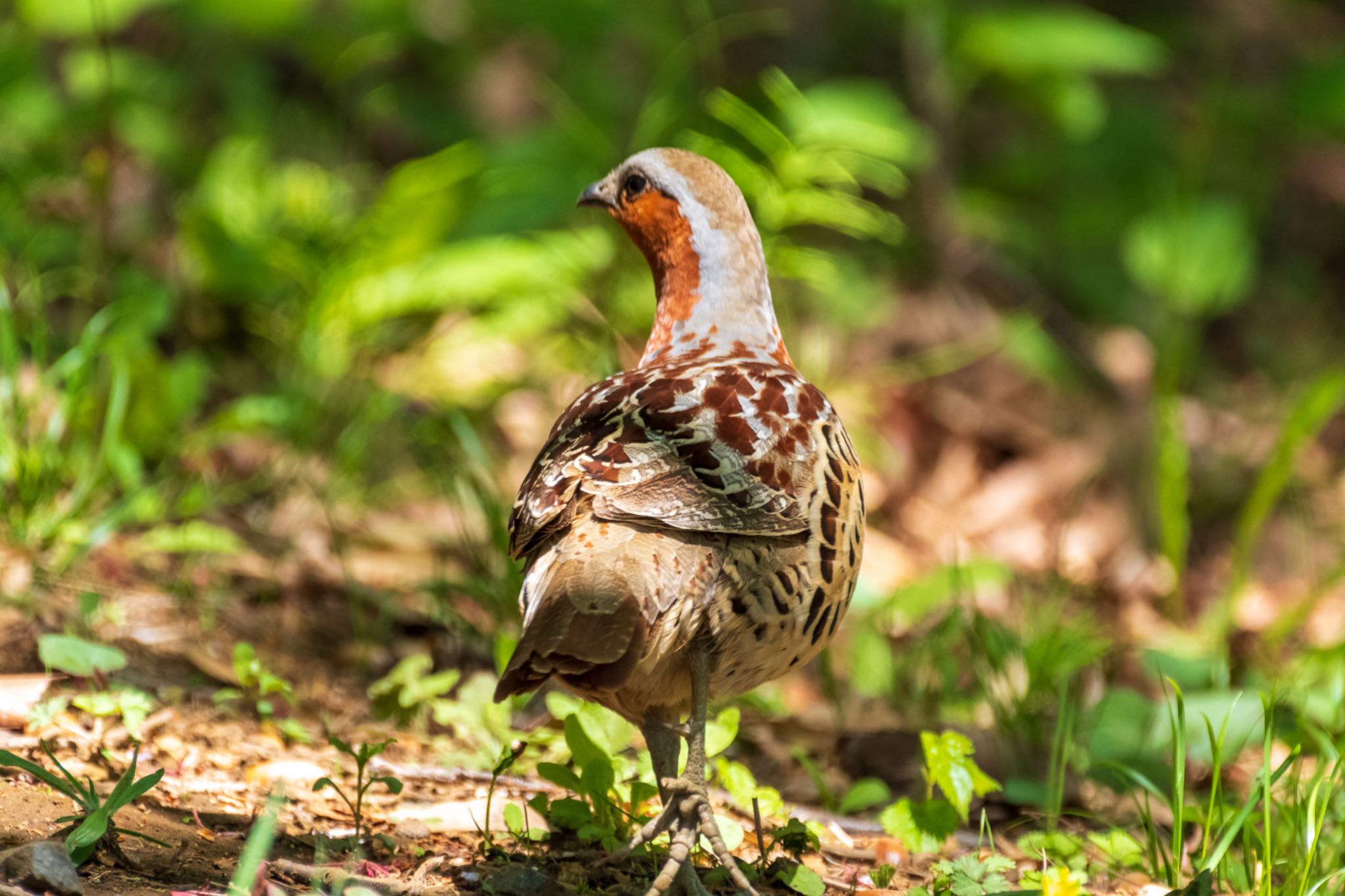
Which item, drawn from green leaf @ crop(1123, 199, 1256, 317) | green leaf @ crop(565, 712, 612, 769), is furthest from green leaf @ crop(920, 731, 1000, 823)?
green leaf @ crop(1123, 199, 1256, 317)

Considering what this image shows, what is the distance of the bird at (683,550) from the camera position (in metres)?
2.67

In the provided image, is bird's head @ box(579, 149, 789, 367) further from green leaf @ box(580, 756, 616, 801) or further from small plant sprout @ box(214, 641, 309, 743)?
small plant sprout @ box(214, 641, 309, 743)

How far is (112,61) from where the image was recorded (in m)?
8.23

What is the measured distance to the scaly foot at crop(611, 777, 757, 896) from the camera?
2.78 m

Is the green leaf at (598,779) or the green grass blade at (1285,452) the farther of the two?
the green grass blade at (1285,452)

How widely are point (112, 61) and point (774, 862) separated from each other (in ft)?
23.1

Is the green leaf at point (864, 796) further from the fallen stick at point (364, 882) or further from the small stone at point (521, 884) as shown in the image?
the fallen stick at point (364, 882)

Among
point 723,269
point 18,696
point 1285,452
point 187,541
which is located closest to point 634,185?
point 723,269

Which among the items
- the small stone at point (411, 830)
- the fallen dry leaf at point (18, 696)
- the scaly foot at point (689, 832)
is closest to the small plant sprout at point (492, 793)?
the small stone at point (411, 830)

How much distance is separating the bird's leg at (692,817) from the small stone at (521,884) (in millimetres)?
170

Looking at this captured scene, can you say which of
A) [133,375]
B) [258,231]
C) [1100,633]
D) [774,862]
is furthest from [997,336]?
[774,862]

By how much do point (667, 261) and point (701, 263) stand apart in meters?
0.12

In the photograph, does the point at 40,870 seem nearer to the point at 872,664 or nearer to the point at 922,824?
the point at 922,824

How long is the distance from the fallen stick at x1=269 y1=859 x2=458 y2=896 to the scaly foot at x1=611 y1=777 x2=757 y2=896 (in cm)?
43
